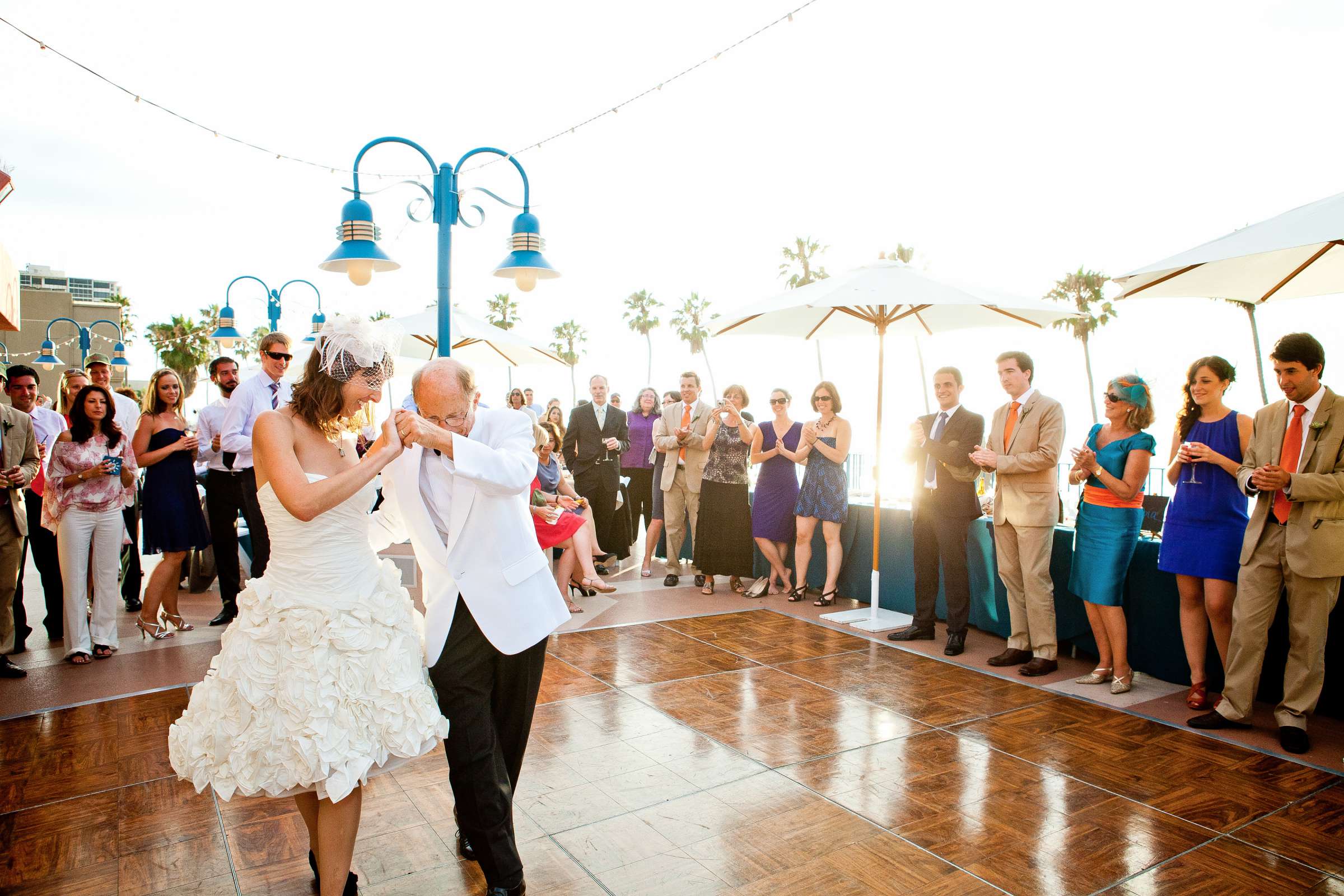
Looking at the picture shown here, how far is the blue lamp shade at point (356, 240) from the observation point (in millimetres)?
4125

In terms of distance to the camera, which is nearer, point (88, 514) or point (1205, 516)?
point (1205, 516)

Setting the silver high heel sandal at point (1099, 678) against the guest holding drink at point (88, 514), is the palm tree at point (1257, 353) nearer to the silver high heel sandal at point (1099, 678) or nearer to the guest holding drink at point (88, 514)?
the silver high heel sandal at point (1099, 678)

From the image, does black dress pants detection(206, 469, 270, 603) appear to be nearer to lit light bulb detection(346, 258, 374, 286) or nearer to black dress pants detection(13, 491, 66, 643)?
black dress pants detection(13, 491, 66, 643)

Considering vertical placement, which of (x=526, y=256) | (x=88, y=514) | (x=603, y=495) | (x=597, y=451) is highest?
(x=526, y=256)

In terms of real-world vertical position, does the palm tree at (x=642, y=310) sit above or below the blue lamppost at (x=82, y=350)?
above

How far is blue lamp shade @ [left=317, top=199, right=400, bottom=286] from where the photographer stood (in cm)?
412

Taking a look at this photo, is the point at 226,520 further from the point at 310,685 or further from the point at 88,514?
the point at 310,685

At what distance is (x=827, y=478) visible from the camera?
6910 millimetres

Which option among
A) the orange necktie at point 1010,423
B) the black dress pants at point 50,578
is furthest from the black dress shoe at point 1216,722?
the black dress pants at point 50,578

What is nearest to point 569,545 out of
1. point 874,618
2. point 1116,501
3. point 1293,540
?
point 874,618

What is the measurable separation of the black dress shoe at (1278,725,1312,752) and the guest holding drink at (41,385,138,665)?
661cm

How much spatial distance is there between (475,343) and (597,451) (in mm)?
2322

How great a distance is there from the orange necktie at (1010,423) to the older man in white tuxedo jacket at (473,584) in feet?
12.2

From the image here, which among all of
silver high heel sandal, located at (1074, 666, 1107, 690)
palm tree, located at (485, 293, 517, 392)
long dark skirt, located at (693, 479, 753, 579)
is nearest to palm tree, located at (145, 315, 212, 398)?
palm tree, located at (485, 293, 517, 392)
